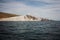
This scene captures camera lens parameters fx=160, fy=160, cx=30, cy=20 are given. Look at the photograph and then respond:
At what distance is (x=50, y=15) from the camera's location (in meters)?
4.60

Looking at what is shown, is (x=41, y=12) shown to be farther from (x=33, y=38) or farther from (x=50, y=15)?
(x=33, y=38)

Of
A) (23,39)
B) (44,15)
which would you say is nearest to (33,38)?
(23,39)

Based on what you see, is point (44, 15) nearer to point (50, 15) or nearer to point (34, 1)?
point (50, 15)

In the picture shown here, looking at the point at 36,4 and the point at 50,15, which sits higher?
the point at 36,4

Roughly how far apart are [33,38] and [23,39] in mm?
313

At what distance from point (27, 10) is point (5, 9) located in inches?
25.8

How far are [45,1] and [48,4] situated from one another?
0.46 ft

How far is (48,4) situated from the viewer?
468 cm

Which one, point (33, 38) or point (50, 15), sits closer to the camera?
point (33, 38)

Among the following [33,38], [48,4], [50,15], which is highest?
[48,4]

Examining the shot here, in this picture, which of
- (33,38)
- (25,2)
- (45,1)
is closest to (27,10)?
(25,2)

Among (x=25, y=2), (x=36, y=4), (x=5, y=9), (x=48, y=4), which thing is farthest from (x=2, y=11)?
(x=48, y=4)

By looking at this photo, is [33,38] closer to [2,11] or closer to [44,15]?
[44,15]

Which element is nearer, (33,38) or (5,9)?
(33,38)
